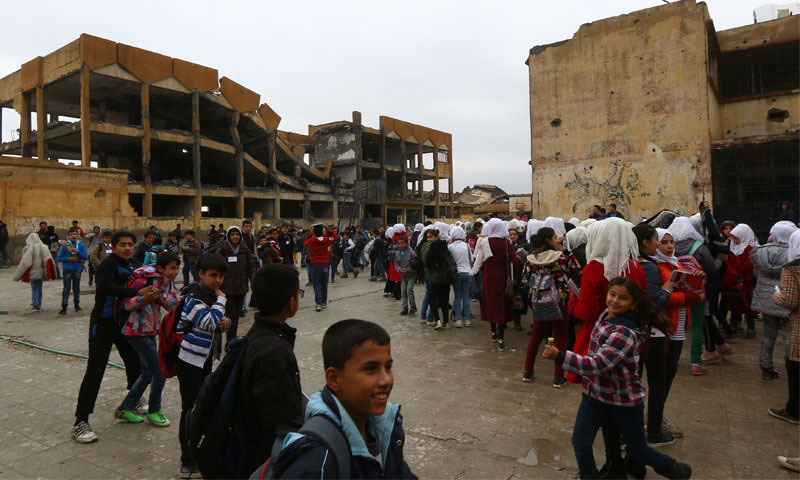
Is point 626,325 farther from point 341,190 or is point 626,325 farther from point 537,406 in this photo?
point 341,190

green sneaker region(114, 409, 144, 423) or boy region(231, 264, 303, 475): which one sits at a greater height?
boy region(231, 264, 303, 475)

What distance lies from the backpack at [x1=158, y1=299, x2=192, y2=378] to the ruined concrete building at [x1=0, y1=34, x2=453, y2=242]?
19041 mm

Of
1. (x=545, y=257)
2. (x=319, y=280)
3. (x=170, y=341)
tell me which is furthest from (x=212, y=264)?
(x=319, y=280)

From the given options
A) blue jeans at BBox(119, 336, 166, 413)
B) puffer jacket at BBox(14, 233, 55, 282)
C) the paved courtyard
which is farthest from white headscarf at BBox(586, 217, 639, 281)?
puffer jacket at BBox(14, 233, 55, 282)

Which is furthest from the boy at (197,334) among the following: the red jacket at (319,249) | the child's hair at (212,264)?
the red jacket at (319,249)

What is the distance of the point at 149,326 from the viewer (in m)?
3.63

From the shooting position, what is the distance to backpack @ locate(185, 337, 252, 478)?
5.95ft

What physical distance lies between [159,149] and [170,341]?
99.0 ft

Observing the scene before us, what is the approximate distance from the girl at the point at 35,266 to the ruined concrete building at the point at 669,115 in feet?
48.4

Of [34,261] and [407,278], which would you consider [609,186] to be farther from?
[34,261]

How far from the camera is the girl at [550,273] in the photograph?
15.5 ft

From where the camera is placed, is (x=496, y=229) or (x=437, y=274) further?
(x=437, y=274)

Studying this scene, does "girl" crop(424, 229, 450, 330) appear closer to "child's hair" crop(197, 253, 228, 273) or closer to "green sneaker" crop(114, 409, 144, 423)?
"child's hair" crop(197, 253, 228, 273)

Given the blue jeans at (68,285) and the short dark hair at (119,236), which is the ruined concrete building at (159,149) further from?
the short dark hair at (119,236)
